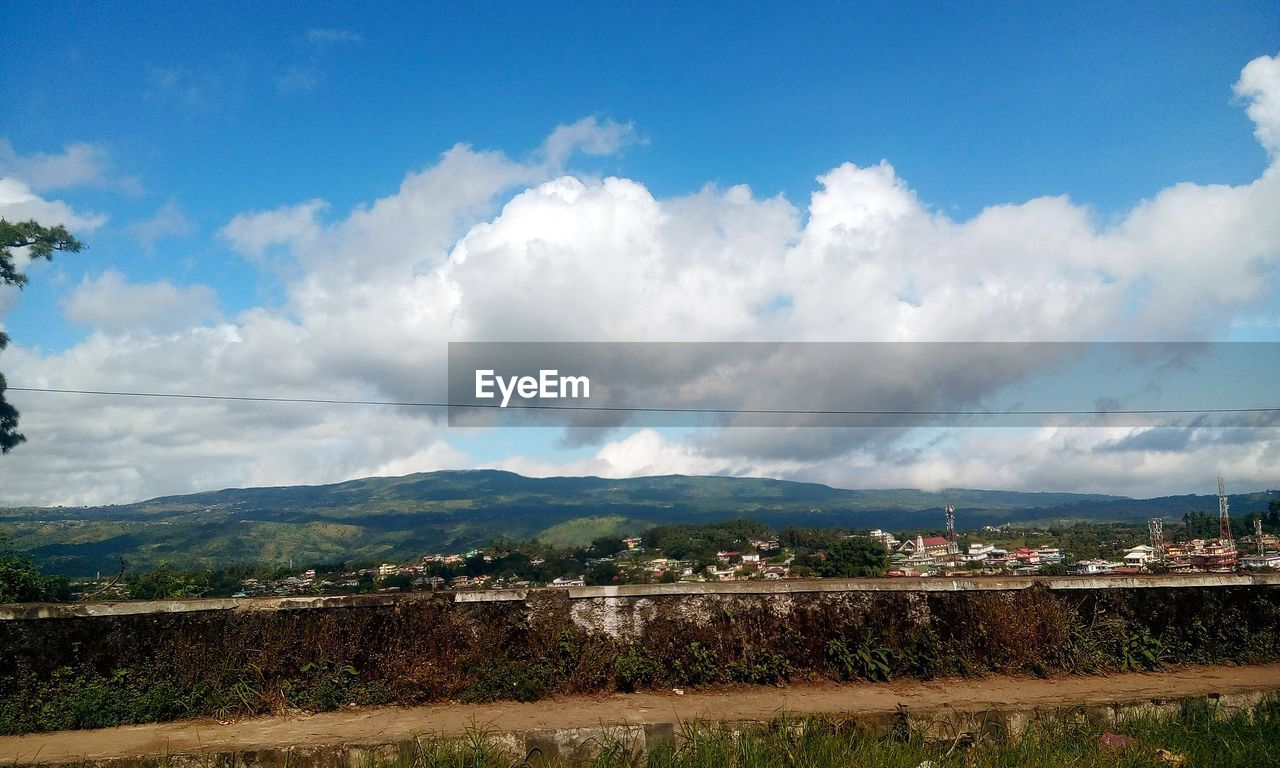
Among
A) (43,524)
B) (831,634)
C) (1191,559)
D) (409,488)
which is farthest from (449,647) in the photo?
(409,488)

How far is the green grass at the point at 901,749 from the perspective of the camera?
16.1 ft

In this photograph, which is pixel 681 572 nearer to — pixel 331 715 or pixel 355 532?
pixel 331 715

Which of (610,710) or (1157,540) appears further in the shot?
(1157,540)

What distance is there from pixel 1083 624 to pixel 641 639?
4781mm

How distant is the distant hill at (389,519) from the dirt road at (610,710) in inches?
241

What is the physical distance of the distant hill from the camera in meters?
20.8

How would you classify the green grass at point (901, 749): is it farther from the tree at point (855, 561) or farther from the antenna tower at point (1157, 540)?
the antenna tower at point (1157, 540)

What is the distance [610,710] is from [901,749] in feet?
8.04

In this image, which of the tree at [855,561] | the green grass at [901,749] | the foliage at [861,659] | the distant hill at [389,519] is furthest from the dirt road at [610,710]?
the distant hill at [389,519]

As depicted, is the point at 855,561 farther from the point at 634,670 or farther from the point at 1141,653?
the point at 634,670

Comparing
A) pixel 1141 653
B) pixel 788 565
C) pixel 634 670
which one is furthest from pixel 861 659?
pixel 1141 653

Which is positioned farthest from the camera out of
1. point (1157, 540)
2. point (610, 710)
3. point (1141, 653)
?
point (1157, 540)

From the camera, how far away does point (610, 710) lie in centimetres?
630

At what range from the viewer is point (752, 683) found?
7027 millimetres
